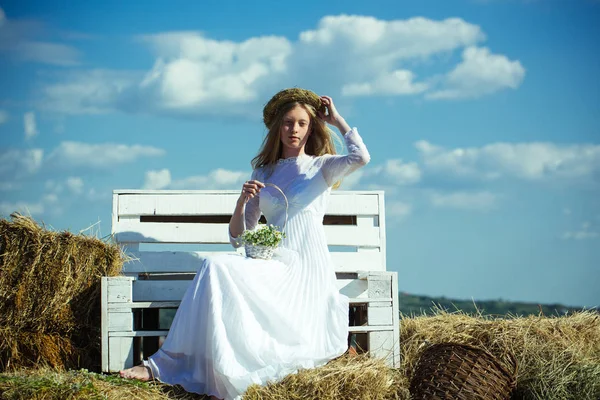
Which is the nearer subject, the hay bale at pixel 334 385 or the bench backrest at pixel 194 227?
the hay bale at pixel 334 385

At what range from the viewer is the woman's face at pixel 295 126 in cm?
495

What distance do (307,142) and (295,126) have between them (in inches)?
10.5

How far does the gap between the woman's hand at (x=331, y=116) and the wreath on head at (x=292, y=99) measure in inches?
1.3

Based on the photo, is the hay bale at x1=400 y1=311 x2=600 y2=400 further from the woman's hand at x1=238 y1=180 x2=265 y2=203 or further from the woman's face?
the woman's face

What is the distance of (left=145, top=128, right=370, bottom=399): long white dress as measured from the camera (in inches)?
162

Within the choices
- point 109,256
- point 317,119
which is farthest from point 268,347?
point 317,119

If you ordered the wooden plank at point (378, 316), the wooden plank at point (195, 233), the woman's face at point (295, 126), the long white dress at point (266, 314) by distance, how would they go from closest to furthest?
the long white dress at point (266, 314) → the wooden plank at point (378, 316) → the woman's face at point (295, 126) → the wooden plank at point (195, 233)

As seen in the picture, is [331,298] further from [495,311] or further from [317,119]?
[495,311]

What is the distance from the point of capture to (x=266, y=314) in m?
4.26

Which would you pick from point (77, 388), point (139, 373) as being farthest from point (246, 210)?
point (77, 388)

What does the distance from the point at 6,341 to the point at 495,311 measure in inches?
130

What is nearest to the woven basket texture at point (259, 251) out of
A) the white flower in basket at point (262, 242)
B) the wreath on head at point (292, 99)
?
the white flower in basket at point (262, 242)

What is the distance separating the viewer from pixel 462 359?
4.29 meters

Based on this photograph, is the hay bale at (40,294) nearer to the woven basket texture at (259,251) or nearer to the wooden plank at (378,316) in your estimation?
the woven basket texture at (259,251)
